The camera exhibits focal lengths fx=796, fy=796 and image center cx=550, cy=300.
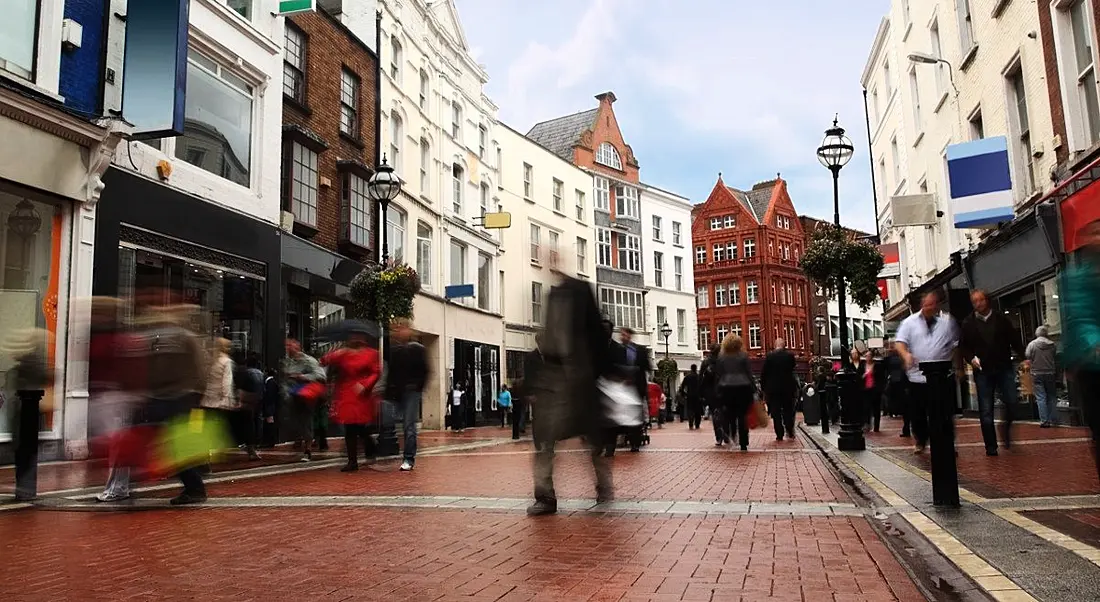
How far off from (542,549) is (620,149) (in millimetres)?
45878

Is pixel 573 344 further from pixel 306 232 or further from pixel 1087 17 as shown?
pixel 306 232

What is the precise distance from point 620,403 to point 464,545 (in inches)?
103

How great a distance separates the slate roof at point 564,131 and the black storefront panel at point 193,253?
2930 centimetres

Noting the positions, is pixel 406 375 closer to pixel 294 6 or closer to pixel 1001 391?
pixel 1001 391

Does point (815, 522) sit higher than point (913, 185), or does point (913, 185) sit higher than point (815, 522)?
point (913, 185)

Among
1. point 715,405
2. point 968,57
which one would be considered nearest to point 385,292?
point 715,405

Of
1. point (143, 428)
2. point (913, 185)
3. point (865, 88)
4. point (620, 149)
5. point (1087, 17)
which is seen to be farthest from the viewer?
point (620, 149)

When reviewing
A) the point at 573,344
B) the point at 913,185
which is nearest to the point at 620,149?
the point at 913,185

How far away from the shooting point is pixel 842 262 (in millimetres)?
13641

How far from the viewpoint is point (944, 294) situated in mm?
20281

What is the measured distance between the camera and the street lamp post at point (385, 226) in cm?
1194

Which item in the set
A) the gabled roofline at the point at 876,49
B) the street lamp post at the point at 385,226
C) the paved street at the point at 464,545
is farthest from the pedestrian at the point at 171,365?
the gabled roofline at the point at 876,49

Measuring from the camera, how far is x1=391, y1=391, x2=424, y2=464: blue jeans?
9.77 metres

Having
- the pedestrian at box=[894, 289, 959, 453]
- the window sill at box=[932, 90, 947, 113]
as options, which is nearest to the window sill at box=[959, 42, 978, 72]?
the window sill at box=[932, 90, 947, 113]
